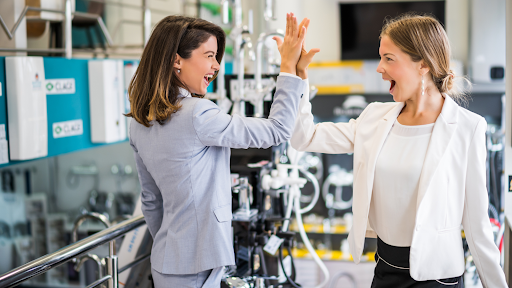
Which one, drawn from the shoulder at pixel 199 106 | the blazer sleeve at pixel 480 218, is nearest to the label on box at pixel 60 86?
the shoulder at pixel 199 106

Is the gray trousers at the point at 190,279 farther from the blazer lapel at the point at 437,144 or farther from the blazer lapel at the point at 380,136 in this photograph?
the blazer lapel at the point at 437,144

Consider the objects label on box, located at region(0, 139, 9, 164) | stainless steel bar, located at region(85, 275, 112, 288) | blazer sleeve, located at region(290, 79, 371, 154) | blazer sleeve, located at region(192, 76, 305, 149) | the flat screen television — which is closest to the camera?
blazer sleeve, located at region(192, 76, 305, 149)

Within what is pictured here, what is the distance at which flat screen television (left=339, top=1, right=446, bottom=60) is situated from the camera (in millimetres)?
4809

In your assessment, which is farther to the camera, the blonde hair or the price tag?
the price tag

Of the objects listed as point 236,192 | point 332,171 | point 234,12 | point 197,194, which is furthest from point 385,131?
point 332,171

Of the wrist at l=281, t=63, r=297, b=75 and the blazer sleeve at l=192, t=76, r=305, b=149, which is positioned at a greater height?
the wrist at l=281, t=63, r=297, b=75

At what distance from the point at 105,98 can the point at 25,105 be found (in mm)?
625

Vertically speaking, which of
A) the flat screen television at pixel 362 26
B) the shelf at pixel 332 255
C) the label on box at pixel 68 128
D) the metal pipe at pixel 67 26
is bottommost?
the shelf at pixel 332 255

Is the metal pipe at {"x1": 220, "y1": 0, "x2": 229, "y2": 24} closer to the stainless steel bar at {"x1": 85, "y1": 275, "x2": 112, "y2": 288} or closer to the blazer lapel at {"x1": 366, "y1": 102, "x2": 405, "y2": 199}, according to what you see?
the blazer lapel at {"x1": 366, "y1": 102, "x2": 405, "y2": 199}

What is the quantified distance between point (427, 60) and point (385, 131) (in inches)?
10.5

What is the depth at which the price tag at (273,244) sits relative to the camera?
84.7 inches

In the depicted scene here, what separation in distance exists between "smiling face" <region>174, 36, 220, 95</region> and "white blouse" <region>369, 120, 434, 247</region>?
633 millimetres

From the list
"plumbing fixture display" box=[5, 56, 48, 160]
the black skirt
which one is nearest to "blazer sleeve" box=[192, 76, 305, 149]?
the black skirt

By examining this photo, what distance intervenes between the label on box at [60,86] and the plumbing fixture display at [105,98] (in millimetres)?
169
